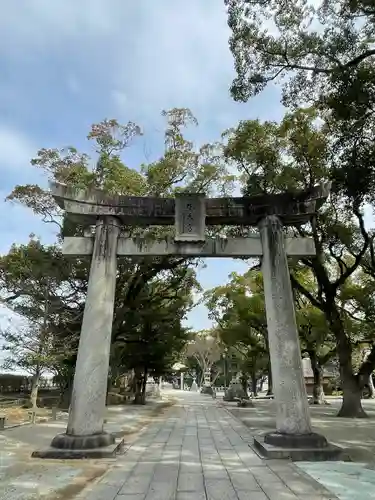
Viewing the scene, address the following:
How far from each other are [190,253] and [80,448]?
440 cm

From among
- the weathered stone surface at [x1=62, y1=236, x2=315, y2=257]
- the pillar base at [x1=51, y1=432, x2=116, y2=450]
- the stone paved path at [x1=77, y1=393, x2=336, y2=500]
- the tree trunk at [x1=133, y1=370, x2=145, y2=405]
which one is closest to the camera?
the stone paved path at [x1=77, y1=393, x2=336, y2=500]

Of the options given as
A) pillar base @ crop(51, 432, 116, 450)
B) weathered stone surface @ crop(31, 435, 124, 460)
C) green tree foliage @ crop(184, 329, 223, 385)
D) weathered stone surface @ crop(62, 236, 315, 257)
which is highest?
green tree foliage @ crop(184, 329, 223, 385)

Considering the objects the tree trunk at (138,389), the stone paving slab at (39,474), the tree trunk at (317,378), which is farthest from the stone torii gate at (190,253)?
the tree trunk at (138,389)

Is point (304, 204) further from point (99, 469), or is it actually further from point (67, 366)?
point (67, 366)

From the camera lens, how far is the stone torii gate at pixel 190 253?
7.61m

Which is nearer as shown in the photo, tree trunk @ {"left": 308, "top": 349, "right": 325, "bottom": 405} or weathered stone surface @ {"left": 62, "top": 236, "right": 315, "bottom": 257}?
weathered stone surface @ {"left": 62, "top": 236, "right": 315, "bottom": 257}

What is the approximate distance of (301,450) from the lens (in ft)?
22.9

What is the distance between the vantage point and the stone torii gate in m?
7.61

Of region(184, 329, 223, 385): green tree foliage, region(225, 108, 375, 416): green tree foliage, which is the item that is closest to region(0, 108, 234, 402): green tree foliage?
region(225, 108, 375, 416): green tree foliage

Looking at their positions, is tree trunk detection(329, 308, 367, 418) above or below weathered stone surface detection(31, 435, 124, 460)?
above

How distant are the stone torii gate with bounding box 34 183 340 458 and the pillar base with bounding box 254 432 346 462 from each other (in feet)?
0.08

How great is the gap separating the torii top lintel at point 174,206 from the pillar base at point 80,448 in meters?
4.54

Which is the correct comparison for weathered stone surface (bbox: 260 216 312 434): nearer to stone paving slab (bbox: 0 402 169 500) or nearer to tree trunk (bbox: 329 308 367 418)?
stone paving slab (bbox: 0 402 169 500)

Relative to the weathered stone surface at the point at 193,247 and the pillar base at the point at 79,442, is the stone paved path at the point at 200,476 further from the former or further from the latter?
the weathered stone surface at the point at 193,247
